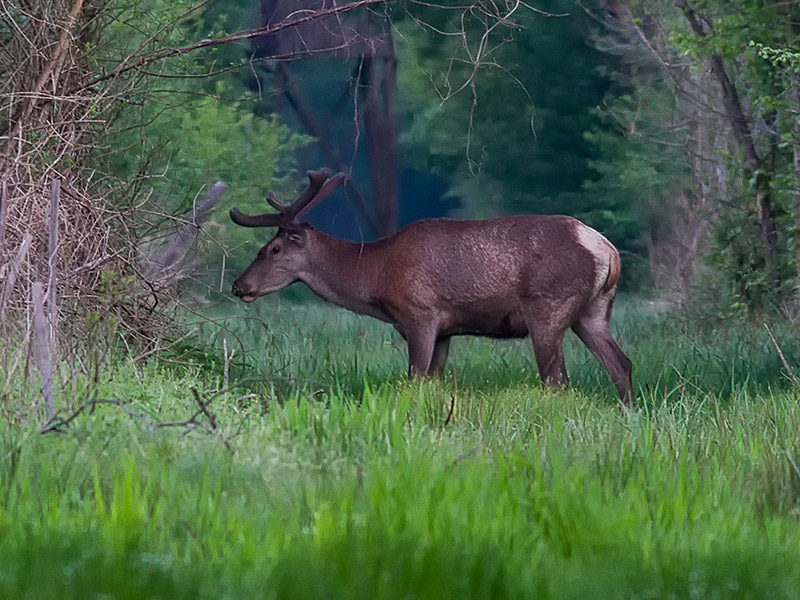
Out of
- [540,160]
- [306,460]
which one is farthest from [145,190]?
[540,160]

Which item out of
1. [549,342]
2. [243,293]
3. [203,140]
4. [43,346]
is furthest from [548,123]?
[43,346]

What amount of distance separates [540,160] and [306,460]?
16.0m

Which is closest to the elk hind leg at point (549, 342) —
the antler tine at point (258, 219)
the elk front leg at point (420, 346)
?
the elk front leg at point (420, 346)

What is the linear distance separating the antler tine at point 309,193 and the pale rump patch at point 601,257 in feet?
6.77

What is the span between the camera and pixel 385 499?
4.60m

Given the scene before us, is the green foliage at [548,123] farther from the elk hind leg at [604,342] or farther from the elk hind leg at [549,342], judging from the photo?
the elk hind leg at [549,342]

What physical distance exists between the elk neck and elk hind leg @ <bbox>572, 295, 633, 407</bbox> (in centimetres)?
157

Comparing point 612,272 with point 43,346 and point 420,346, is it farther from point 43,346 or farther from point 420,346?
point 43,346

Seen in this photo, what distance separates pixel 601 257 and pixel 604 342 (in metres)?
0.65

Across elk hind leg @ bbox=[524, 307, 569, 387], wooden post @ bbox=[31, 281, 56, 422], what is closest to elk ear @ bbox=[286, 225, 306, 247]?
elk hind leg @ bbox=[524, 307, 569, 387]

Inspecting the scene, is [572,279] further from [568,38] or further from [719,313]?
[568,38]

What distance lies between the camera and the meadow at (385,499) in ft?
12.5

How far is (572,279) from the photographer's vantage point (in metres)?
9.32

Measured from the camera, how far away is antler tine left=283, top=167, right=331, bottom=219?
1007 centimetres
